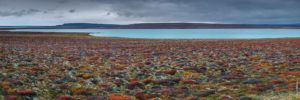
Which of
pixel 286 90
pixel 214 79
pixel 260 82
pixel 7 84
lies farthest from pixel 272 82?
pixel 7 84

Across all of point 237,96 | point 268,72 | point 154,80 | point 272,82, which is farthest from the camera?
point 268,72

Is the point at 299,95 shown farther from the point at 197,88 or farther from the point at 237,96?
the point at 197,88

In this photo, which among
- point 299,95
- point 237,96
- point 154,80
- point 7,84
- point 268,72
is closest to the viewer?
point 299,95

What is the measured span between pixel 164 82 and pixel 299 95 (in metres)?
6.54

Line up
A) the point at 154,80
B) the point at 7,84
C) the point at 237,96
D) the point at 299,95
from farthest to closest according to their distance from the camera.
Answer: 1. the point at 154,80
2. the point at 7,84
3. the point at 237,96
4. the point at 299,95

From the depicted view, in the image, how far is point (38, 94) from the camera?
34.7 feet

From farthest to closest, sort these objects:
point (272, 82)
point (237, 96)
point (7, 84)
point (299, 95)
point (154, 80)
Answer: point (154, 80)
point (272, 82)
point (7, 84)
point (237, 96)
point (299, 95)

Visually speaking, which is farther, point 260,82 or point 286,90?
point 260,82

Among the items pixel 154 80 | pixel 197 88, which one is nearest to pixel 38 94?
pixel 154 80

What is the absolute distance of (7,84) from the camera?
463 inches

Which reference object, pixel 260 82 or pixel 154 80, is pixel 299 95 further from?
pixel 154 80

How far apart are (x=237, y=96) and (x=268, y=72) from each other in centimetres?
677

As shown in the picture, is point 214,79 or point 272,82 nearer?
point 272,82

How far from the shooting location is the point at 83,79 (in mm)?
14227
